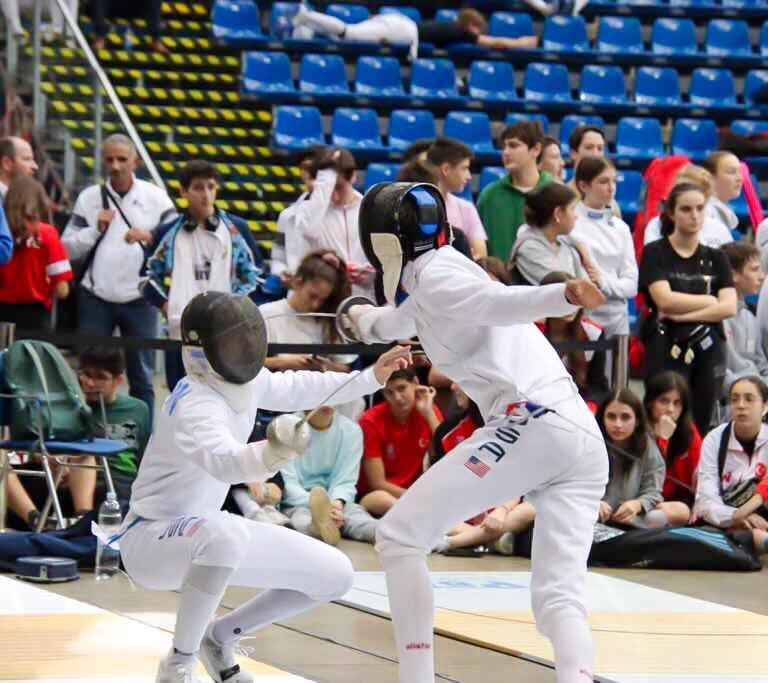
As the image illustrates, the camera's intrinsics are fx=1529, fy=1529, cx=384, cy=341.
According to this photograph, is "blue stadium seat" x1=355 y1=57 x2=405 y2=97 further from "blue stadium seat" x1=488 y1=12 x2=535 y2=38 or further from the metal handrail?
the metal handrail

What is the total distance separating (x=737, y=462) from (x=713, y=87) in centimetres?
760

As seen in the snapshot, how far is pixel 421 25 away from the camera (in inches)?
543

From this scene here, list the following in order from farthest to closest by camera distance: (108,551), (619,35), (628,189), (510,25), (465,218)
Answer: (619,35)
(510,25)
(628,189)
(465,218)
(108,551)

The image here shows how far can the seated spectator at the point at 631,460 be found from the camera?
22.7 feet

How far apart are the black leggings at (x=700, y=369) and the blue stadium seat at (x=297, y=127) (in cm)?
554

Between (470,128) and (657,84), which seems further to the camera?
(657,84)

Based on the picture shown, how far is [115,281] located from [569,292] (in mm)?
4708

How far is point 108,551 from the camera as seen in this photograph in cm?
615

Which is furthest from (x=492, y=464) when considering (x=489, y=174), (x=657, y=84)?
(x=657, y=84)

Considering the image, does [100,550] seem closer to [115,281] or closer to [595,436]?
[115,281]

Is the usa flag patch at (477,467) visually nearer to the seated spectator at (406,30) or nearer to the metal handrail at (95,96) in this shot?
the metal handrail at (95,96)

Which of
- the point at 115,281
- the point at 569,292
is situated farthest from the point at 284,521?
the point at 569,292

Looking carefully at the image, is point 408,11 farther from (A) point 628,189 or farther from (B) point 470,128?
(A) point 628,189

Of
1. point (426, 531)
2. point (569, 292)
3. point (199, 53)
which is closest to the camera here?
point (569, 292)
